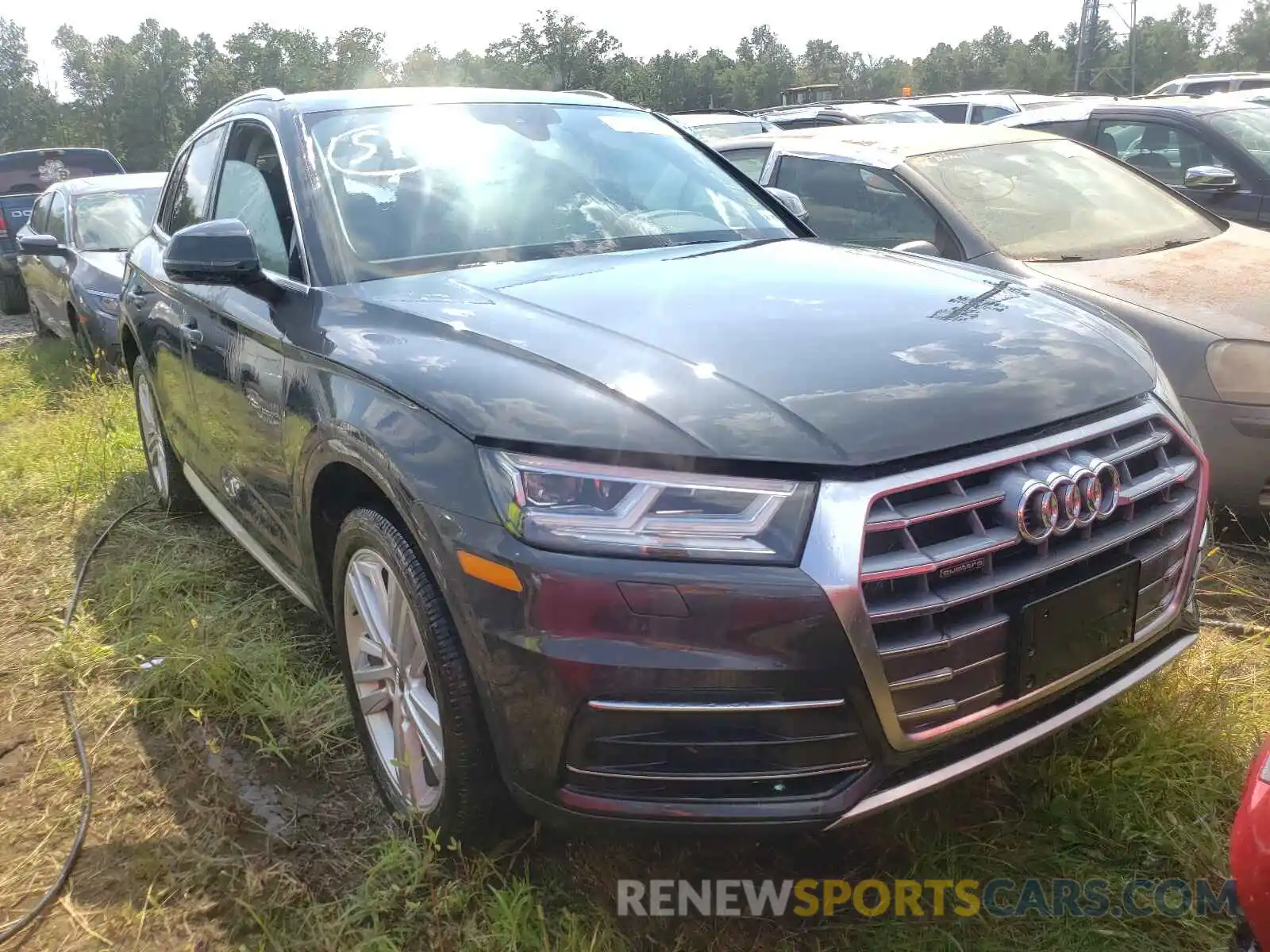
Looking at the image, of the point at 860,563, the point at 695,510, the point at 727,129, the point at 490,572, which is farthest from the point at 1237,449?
the point at 727,129

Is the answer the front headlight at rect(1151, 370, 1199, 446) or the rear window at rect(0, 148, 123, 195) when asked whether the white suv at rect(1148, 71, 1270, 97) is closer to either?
the rear window at rect(0, 148, 123, 195)

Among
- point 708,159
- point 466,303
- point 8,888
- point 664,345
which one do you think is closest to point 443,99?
point 708,159

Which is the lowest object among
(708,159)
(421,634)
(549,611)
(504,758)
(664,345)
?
(504,758)

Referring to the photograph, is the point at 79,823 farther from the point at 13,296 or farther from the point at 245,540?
the point at 13,296

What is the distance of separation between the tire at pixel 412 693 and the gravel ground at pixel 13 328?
9787 millimetres

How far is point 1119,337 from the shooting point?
7.80 feet

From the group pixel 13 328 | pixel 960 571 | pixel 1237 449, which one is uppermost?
pixel 960 571

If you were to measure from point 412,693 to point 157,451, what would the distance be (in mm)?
2867

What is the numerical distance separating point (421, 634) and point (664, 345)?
0.71 m

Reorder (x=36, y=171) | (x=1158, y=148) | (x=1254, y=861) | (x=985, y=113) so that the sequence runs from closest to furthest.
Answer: (x=1254, y=861) < (x=1158, y=148) < (x=36, y=171) < (x=985, y=113)

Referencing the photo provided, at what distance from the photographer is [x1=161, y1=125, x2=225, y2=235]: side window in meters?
3.74

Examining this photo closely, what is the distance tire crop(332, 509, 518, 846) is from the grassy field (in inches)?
5.5

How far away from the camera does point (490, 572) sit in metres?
1.77

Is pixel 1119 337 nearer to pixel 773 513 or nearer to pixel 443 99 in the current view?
pixel 773 513
